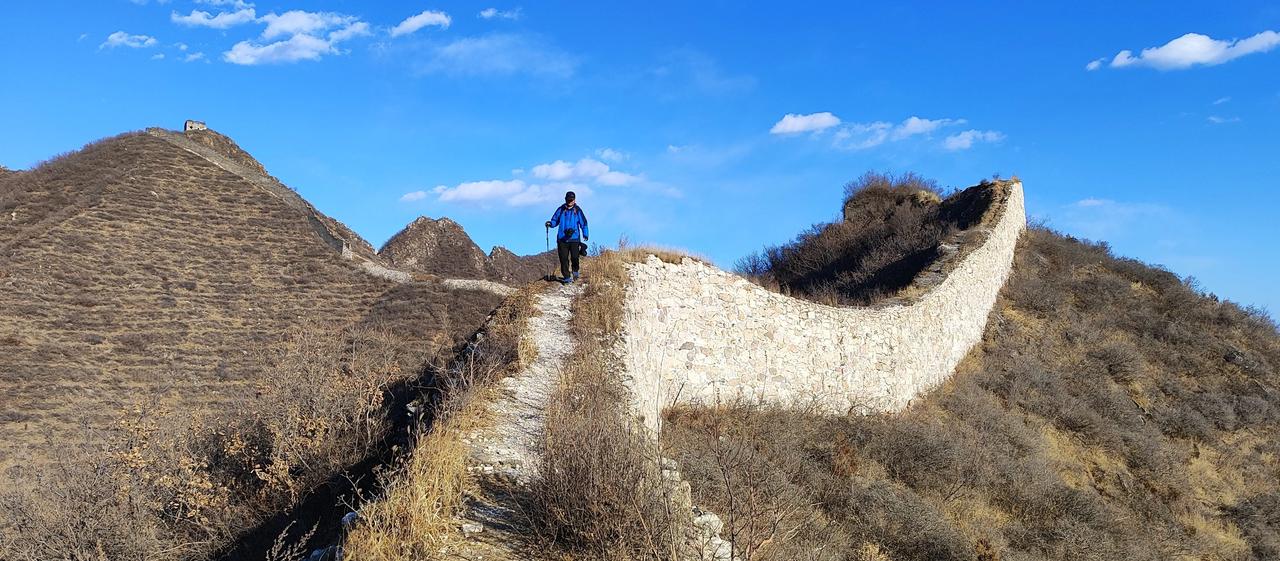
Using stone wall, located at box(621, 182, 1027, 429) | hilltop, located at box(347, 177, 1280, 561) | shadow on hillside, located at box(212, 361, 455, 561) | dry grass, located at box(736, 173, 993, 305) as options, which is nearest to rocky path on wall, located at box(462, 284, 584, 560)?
hilltop, located at box(347, 177, 1280, 561)

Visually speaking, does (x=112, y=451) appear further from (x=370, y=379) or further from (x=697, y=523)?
(x=697, y=523)

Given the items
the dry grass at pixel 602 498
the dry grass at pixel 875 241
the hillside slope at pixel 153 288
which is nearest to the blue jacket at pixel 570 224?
the dry grass at pixel 602 498

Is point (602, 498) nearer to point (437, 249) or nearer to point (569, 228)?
point (569, 228)

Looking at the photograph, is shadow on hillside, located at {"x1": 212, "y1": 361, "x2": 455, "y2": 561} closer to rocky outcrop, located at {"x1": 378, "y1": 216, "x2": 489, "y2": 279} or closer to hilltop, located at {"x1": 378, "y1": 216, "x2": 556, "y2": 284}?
hilltop, located at {"x1": 378, "y1": 216, "x2": 556, "y2": 284}

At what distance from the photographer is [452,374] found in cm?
684

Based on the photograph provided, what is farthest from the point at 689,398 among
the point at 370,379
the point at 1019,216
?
the point at 1019,216

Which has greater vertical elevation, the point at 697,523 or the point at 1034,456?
the point at 697,523

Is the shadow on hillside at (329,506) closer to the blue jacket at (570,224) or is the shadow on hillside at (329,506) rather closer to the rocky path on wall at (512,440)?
the rocky path on wall at (512,440)

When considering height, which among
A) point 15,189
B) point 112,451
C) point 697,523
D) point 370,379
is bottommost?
point 697,523

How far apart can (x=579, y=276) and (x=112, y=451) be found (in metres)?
5.53

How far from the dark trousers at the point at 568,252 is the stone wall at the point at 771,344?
2.55ft

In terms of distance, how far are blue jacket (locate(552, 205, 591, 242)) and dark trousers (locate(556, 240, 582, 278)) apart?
2.2 inches

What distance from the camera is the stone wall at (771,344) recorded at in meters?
9.35

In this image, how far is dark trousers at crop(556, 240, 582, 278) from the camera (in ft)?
30.9
